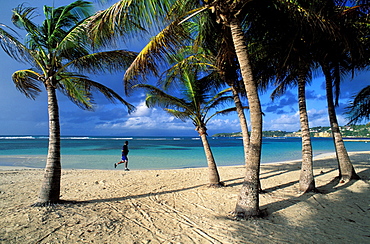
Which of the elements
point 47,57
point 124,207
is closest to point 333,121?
point 124,207

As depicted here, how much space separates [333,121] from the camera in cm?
720

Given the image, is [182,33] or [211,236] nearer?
[211,236]

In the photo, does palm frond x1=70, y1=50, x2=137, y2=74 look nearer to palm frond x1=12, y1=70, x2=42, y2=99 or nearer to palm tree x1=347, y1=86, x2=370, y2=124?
palm frond x1=12, y1=70, x2=42, y2=99

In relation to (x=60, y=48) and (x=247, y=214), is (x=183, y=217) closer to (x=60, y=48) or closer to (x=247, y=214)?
(x=247, y=214)

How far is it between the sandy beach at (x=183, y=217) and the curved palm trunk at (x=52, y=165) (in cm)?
32

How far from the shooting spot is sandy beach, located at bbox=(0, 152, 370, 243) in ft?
11.4

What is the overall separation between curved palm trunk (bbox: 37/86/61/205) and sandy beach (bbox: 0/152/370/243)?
32 centimetres

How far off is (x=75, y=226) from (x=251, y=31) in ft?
22.4

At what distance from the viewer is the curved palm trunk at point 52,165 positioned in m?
4.75

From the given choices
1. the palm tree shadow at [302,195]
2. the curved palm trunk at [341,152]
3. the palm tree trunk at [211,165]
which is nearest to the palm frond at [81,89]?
the palm tree trunk at [211,165]

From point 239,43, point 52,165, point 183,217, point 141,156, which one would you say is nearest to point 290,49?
point 239,43

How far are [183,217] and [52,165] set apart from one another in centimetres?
338

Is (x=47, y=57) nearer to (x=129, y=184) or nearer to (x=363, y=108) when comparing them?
(x=129, y=184)

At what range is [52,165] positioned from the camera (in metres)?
4.80
